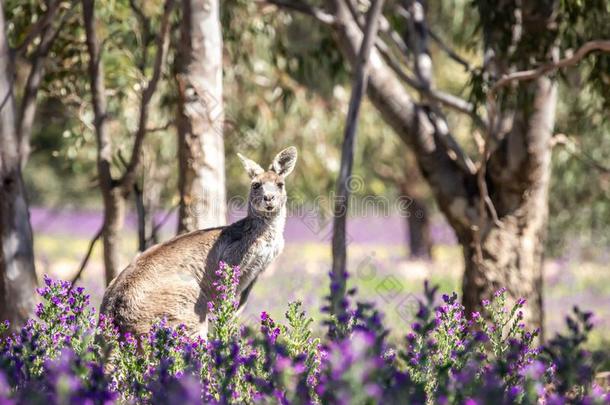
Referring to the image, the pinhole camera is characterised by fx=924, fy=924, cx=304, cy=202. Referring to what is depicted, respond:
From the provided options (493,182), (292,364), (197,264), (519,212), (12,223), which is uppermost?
(493,182)

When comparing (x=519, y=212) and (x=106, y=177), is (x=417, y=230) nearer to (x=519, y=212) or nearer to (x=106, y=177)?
(x=519, y=212)

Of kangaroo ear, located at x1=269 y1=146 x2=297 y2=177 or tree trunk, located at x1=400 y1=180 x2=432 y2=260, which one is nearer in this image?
kangaroo ear, located at x1=269 y1=146 x2=297 y2=177

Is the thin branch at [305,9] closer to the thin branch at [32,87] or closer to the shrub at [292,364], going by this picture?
the thin branch at [32,87]

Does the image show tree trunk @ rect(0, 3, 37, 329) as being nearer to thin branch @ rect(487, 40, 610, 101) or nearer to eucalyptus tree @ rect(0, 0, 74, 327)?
eucalyptus tree @ rect(0, 0, 74, 327)

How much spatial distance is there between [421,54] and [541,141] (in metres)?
1.80

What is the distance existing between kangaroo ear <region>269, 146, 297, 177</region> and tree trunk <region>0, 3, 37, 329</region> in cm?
206

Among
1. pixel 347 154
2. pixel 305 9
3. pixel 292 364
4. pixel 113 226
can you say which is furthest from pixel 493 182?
pixel 292 364

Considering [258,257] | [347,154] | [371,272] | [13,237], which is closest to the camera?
[258,257]

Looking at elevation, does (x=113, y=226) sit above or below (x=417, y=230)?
above

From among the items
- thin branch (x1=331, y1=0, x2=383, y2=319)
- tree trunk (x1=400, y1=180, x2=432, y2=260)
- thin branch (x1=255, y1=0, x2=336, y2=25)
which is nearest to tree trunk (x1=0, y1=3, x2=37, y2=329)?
thin branch (x1=331, y1=0, x2=383, y2=319)

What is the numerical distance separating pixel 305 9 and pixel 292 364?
6.94 m

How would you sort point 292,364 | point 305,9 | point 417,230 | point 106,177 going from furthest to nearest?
point 417,230 < point 305,9 < point 106,177 < point 292,364

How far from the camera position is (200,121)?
7188 millimetres

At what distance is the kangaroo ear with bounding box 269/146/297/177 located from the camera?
6133mm
